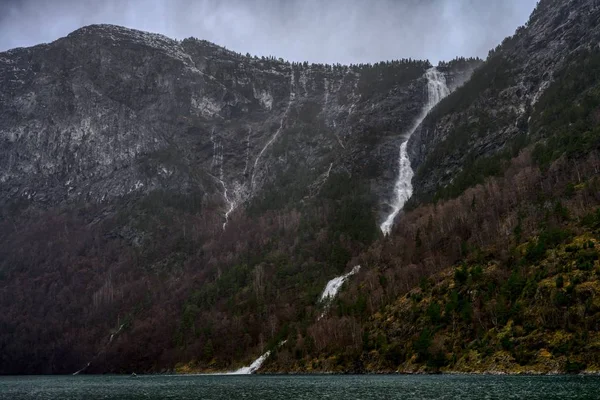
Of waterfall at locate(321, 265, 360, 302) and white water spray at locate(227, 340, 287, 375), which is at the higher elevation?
waterfall at locate(321, 265, 360, 302)

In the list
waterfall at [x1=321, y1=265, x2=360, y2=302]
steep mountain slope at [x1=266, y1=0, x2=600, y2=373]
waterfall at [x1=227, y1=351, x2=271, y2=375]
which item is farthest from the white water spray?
waterfall at [x1=321, y1=265, x2=360, y2=302]

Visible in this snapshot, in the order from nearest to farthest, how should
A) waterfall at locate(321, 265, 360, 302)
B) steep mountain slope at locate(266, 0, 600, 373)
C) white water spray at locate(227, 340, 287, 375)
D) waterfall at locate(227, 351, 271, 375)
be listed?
steep mountain slope at locate(266, 0, 600, 373) < white water spray at locate(227, 340, 287, 375) < waterfall at locate(227, 351, 271, 375) < waterfall at locate(321, 265, 360, 302)

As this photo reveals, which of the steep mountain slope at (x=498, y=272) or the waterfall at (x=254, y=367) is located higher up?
the steep mountain slope at (x=498, y=272)

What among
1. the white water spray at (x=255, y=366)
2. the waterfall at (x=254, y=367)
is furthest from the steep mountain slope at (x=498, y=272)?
the waterfall at (x=254, y=367)

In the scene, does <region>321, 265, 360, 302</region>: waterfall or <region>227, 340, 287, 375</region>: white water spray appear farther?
<region>321, 265, 360, 302</region>: waterfall

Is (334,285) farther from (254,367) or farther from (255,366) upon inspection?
(254,367)

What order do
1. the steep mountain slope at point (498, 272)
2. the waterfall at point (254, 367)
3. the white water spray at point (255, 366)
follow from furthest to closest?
the waterfall at point (254, 367)
the white water spray at point (255, 366)
the steep mountain slope at point (498, 272)

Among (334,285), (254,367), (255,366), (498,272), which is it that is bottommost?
(254,367)

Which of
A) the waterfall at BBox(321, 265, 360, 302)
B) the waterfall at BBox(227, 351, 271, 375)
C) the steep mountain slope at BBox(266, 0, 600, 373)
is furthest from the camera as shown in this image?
the waterfall at BBox(321, 265, 360, 302)

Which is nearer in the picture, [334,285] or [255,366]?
[255,366]

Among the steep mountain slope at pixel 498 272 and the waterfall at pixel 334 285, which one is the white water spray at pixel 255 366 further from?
the waterfall at pixel 334 285

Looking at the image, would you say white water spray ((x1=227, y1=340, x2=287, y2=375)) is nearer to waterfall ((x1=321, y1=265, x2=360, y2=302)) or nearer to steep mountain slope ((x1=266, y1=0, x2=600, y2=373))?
steep mountain slope ((x1=266, y1=0, x2=600, y2=373))

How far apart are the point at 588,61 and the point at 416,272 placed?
4205 inches

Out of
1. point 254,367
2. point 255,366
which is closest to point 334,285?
point 255,366
